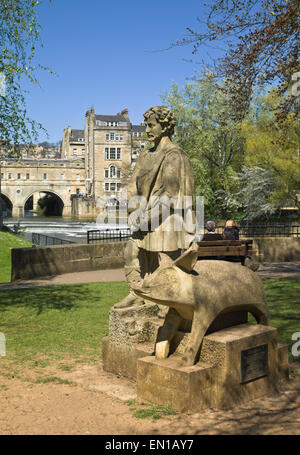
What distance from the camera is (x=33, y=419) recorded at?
5438 mm

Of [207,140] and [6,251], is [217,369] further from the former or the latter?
[207,140]

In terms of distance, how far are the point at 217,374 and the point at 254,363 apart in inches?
22.5

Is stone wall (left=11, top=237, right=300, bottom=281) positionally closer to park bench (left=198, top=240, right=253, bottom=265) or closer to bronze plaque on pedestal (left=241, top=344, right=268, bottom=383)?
park bench (left=198, top=240, right=253, bottom=265)

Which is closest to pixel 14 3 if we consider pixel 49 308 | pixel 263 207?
pixel 49 308

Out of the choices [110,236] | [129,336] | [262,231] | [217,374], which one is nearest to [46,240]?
[110,236]

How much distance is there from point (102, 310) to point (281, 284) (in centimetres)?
556

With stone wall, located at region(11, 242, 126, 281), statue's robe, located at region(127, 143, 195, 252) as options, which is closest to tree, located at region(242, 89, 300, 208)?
stone wall, located at region(11, 242, 126, 281)

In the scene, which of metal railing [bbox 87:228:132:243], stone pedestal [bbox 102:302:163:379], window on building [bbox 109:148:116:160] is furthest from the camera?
window on building [bbox 109:148:116:160]

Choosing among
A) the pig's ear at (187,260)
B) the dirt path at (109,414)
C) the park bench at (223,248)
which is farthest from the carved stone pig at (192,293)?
the park bench at (223,248)

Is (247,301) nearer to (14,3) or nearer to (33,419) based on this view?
(33,419)

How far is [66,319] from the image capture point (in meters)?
10.4

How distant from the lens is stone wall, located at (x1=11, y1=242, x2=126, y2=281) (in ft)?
52.2

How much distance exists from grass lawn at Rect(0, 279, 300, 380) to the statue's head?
356 centimetres

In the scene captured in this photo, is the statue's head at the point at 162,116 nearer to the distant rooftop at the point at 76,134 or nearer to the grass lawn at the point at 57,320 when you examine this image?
the grass lawn at the point at 57,320
